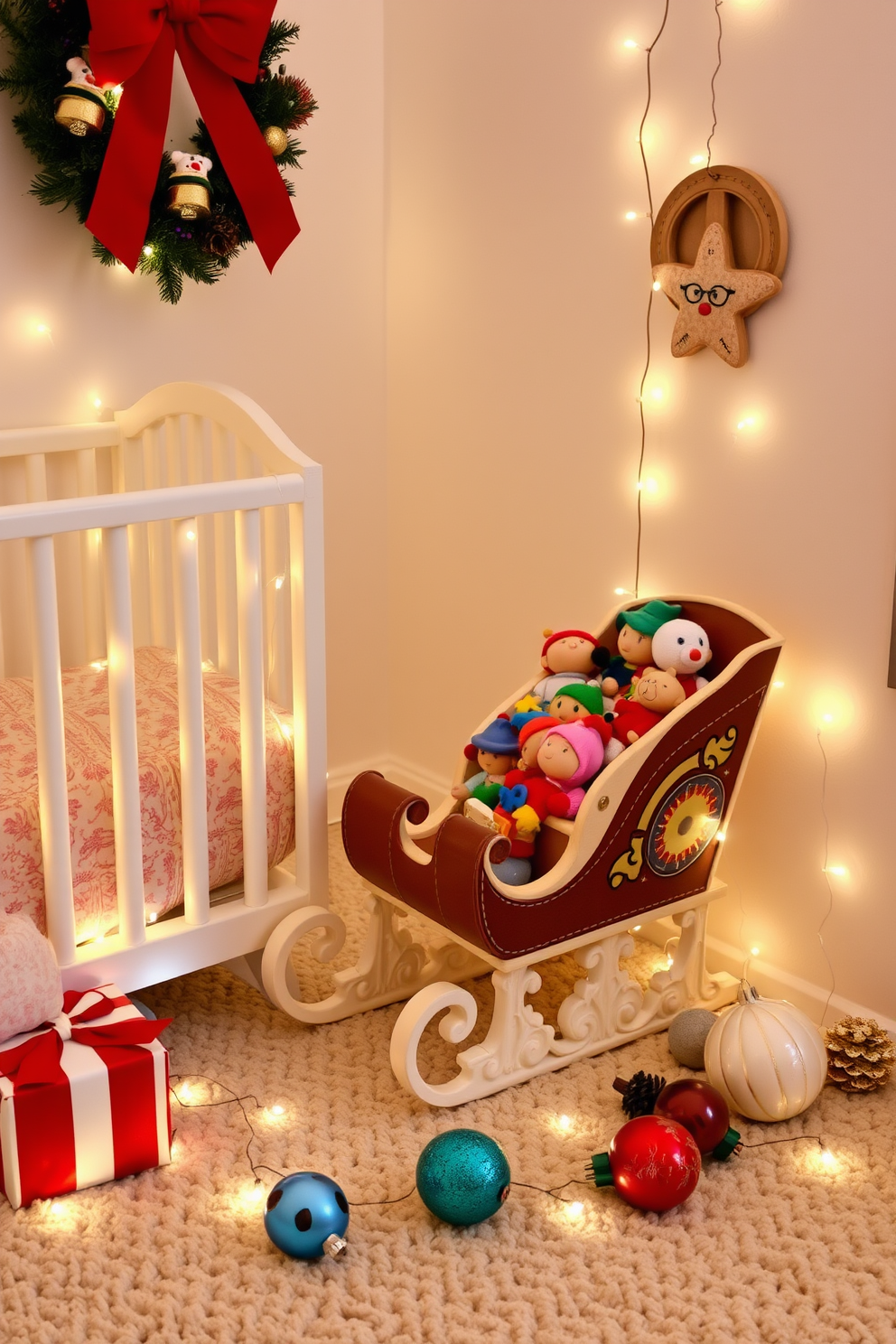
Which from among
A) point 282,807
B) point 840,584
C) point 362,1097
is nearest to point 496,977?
point 362,1097

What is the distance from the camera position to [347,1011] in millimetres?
1914

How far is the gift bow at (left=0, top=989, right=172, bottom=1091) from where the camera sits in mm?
1461

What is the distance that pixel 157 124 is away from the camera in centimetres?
192

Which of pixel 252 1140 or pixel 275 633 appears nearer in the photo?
pixel 252 1140

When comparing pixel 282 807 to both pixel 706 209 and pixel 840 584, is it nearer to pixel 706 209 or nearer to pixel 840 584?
pixel 840 584

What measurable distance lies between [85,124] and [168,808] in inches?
38.5

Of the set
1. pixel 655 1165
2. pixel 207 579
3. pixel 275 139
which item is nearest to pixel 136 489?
pixel 207 579

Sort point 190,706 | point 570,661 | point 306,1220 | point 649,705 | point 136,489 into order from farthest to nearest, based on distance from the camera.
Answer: point 136,489
point 570,661
point 649,705
point 190,706
point 306,1220

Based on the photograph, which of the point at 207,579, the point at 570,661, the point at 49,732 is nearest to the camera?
the point at 49,732

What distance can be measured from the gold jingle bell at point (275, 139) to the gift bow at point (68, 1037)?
1307 millimetres

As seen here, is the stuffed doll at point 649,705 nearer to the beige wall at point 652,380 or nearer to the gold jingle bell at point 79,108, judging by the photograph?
the beige wall at point 652,380

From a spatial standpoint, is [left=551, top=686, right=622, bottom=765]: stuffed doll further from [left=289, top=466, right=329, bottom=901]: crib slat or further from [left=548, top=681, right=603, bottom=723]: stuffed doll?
[left=289, top=466, right=329, bottom=901]: crib slat

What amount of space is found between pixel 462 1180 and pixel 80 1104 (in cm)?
44

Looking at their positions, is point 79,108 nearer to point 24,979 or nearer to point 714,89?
point 714,89
